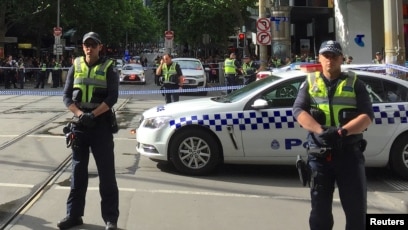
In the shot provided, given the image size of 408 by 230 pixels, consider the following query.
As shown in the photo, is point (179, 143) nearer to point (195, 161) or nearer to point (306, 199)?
point (195, 161)

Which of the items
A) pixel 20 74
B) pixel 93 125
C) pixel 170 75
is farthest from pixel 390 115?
pixel 20 74

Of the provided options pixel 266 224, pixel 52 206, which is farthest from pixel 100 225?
pixel 266 224

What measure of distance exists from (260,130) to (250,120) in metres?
0.20

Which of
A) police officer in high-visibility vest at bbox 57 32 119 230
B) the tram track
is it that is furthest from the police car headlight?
police officer in high-visibility vest at bbox 57 32 119 230

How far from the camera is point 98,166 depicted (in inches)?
207

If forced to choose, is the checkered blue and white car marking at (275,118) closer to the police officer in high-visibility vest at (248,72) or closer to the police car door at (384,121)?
the police car door at (384,121)

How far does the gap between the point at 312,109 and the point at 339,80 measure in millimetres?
298

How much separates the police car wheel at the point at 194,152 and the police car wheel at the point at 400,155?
2476 mm

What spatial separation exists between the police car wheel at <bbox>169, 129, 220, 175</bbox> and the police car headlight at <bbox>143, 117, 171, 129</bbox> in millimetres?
269

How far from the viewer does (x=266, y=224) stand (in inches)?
221

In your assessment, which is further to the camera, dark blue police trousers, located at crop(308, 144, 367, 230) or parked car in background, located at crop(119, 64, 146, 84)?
parked car in background, located at crop(119, 64, 146, 84)

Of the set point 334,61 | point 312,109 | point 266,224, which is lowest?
point 266,224

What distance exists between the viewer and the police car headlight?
7.75m

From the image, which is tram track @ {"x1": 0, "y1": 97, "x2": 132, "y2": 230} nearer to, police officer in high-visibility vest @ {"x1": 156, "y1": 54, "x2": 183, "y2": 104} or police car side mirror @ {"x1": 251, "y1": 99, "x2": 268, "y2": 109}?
police car side mirror @ {"x1": 251, "y1": 99, "x2": 268, "y2": 109}
